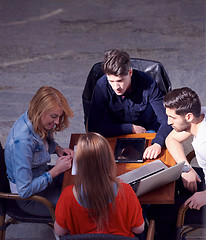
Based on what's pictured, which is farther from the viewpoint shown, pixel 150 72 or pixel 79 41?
pixel 79 41

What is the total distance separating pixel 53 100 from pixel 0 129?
73.7 inches

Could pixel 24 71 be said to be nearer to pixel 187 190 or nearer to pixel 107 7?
pixel 107 7

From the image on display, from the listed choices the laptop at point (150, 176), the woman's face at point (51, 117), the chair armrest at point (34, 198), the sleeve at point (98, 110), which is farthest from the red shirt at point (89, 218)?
the sleeve at point (98, 110)

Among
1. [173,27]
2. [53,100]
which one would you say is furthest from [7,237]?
[173,27]

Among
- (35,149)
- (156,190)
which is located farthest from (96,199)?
(35,149)

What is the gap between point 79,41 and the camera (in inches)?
199

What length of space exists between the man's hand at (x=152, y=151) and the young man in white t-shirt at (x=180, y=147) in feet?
0.32

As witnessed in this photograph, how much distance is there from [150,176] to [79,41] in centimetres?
316

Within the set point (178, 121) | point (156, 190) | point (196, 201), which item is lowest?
point (196, 201)

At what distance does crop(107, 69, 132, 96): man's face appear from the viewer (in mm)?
2885

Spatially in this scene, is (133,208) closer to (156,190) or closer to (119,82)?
Result: (156,190)

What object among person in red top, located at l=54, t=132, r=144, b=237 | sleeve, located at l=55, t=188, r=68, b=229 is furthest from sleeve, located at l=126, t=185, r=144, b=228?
sleeve, located at l=55, t=188, r=68, b=229

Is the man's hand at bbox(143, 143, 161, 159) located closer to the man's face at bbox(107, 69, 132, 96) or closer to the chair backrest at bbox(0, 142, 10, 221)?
the man's face at bbox(107, 69, 132, 96)

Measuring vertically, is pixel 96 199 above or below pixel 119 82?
below
